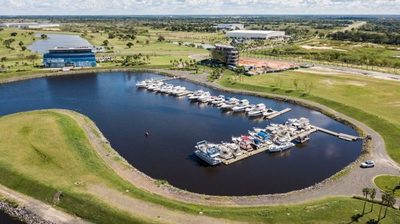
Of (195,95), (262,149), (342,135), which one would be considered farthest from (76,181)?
(195,95)

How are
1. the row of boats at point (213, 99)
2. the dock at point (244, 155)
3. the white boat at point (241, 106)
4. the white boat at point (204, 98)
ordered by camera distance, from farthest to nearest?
the white boat at point (204, 98), the white boat at point (241, 106), the row of boats at point (213, 99), the dock at point (244, 155)

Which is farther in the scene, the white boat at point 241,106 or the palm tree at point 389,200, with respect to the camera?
the white boat at point 241,106

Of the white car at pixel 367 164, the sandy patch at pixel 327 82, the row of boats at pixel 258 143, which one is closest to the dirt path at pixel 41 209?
the row of boats at pixel 258 143

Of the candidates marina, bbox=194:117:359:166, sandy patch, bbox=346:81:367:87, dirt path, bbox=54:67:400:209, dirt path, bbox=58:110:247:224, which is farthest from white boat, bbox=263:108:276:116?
dirt path, bbox=58:110:247:224

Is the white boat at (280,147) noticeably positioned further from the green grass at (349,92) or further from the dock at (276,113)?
the dock at (276,113)

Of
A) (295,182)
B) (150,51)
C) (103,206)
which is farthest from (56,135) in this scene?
(150,51)

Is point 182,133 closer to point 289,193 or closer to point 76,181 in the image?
point 76,181

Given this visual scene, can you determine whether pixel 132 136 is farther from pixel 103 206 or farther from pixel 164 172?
pixel 103 206
